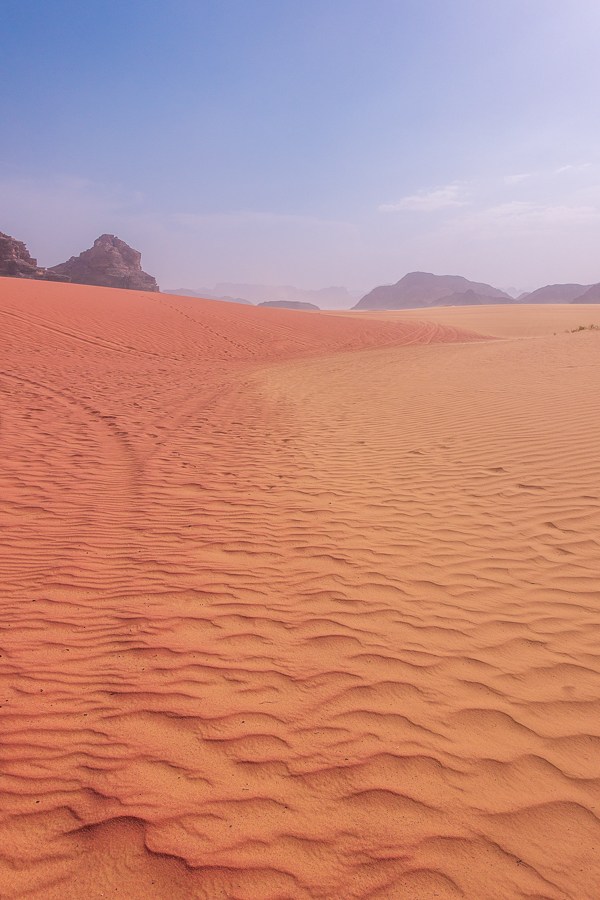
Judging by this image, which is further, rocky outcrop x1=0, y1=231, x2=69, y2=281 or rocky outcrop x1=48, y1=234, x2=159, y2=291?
rocky outcrop x1=48, y1=234, x2=159, y2=291

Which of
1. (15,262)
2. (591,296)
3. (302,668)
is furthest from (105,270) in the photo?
(591,296)

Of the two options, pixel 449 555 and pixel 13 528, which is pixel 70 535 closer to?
pixel 13 528

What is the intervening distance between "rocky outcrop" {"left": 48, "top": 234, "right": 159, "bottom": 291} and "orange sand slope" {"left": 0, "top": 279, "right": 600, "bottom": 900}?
86.1 metres

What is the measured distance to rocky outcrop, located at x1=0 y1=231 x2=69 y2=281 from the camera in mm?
61109

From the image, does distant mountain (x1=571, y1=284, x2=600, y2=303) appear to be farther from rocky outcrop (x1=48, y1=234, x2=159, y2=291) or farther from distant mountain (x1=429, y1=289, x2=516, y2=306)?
rocky outcrop (x1=48, y1=234, x2=159, y2=291)

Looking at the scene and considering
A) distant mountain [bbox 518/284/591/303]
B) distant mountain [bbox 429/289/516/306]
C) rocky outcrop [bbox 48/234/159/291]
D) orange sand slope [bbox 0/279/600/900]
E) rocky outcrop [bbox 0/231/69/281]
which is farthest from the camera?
distant mountain [bbox 518/284/591/303]

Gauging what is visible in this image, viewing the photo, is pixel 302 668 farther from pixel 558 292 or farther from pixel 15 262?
pixel 558 292

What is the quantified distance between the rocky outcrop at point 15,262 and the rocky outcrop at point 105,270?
53.4ft

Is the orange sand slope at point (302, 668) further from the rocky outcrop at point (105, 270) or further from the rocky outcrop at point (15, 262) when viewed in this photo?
the rocky outcrop at point (105, 270)

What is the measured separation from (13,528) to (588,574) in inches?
182

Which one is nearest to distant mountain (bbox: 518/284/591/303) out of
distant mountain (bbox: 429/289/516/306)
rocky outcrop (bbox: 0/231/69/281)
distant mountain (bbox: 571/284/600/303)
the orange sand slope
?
distant mountain (bbox: 429/289/516/306)

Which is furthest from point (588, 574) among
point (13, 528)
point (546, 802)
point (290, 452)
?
point (13, 528)

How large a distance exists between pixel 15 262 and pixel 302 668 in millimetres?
73851

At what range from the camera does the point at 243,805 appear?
6.17 ft
